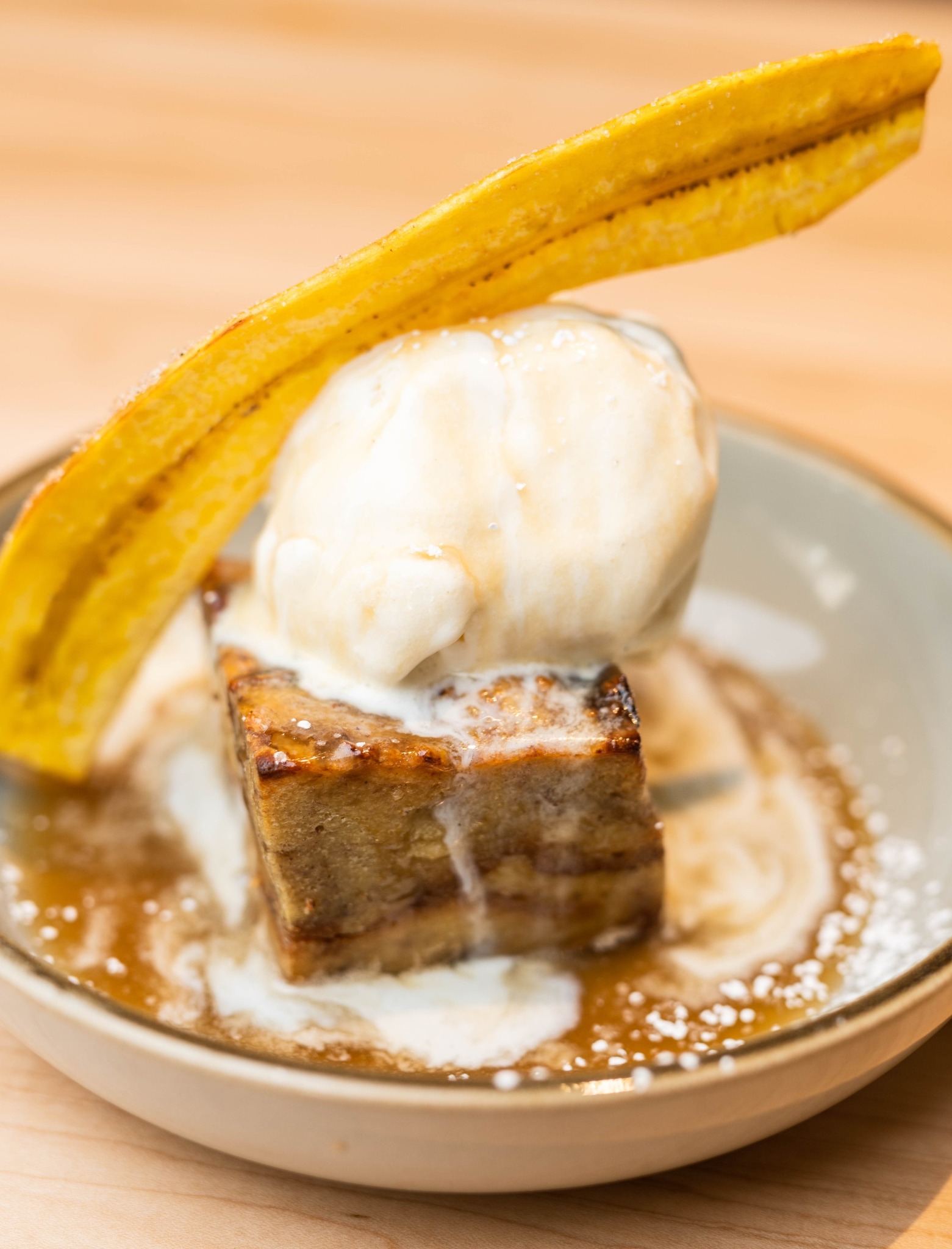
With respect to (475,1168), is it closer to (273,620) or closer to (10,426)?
(273,620)

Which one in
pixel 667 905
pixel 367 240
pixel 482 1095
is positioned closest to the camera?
pixel 482 1095

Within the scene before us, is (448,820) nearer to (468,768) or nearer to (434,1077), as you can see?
(468,768)

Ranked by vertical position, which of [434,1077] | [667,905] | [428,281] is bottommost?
[667,905]

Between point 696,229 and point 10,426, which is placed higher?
point 696,229

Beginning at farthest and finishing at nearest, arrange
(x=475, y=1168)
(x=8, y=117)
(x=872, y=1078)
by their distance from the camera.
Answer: (x=8, y=117), (x=872, y=1078), (x=475, y=1168)

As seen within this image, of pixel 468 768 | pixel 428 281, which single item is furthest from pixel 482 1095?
pixel 428 281

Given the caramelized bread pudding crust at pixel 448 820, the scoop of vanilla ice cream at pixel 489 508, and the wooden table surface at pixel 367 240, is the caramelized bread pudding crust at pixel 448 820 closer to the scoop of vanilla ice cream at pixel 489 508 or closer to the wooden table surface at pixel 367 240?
the scoop of vanilla ice cream at pixel 489 508

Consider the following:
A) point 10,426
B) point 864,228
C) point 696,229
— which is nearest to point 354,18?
point 864,228

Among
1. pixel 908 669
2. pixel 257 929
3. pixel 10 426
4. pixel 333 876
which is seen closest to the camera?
pixel 333 876

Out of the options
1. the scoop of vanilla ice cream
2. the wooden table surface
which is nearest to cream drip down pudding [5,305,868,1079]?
the scoop of vanilla ice cream
